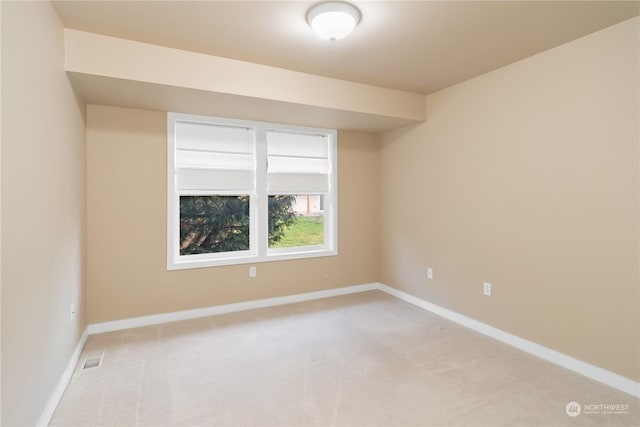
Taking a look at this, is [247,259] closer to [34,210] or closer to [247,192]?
[247,192]

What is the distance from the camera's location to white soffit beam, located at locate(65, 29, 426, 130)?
96.0 inches

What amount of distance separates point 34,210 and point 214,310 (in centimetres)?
228

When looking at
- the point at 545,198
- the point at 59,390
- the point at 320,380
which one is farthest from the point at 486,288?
the point at 59,390

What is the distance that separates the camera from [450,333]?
10.6 ft

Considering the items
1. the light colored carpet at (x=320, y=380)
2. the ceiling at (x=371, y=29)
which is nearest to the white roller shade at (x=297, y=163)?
the ceiling at (x=371, y=29)

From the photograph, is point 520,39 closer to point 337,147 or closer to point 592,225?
point 592,225

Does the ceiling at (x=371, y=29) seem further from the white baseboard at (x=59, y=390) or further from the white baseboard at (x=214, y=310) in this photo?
the white baseboard at (x=214, y=310)

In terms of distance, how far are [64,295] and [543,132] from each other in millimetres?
3846

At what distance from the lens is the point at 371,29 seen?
7.83ft

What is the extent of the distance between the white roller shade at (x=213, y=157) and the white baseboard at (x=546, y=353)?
262 cm

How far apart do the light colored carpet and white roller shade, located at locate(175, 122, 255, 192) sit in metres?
1.53

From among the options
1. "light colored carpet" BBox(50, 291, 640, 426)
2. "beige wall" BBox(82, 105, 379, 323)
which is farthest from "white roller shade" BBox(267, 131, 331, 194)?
"light colored carpet" BBox(50, 291, 640, 426)

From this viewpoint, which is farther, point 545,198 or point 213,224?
point 213,224

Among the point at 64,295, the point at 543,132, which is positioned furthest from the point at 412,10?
the point at 64,295
